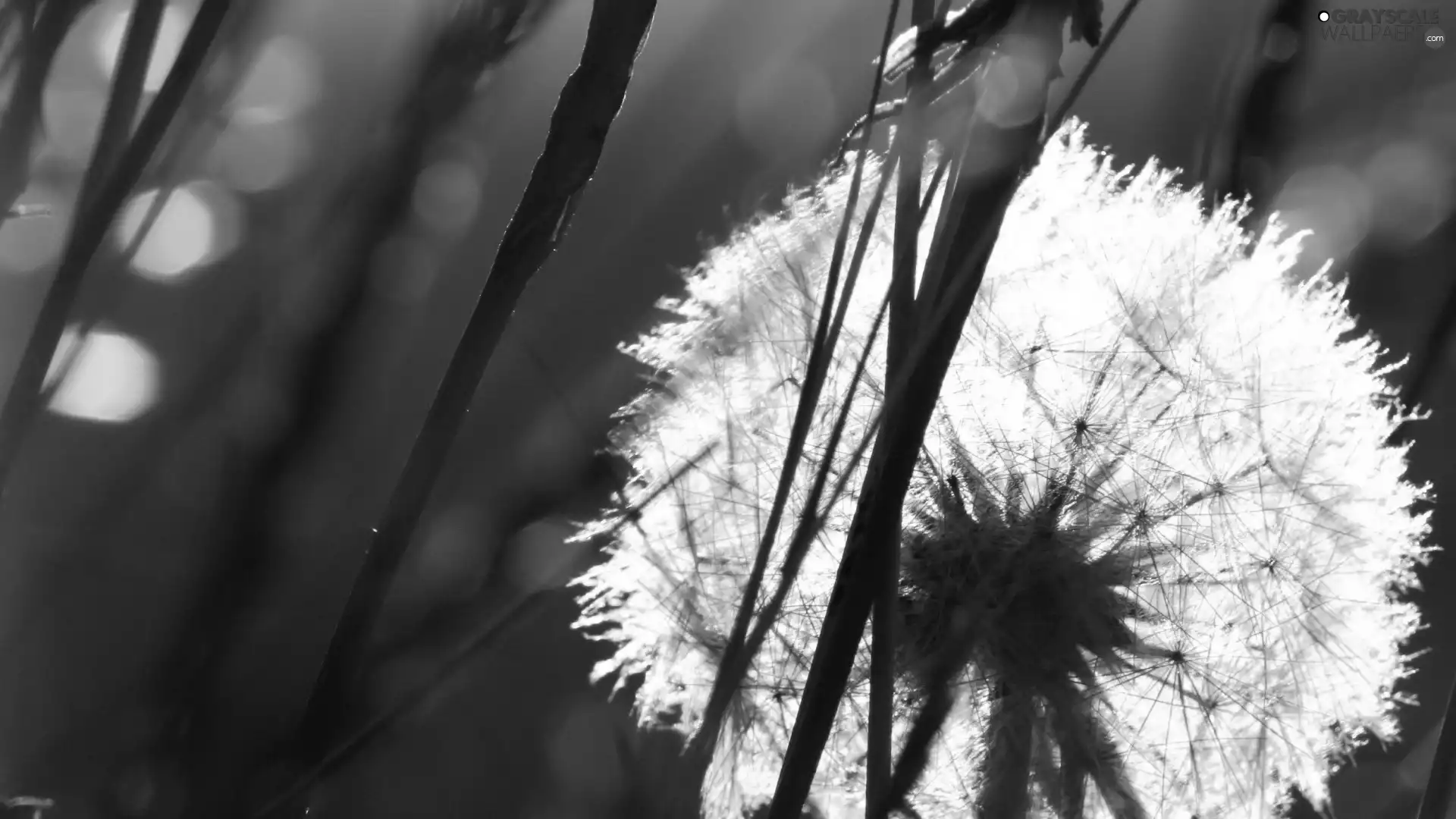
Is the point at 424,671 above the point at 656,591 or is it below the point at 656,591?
below

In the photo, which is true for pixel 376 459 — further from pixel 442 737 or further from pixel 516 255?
pixel 442 737

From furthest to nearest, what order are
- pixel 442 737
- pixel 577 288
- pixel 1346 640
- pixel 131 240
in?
pixel 442 737
pixel 1346 640
pixel 577 288
pixel 131 240

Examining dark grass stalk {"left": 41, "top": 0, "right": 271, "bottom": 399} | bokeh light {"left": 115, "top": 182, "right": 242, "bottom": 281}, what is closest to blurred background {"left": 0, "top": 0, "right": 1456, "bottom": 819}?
dark grass stalk {"left": 41, "top": 0, "right": 271, "bottom": 399}

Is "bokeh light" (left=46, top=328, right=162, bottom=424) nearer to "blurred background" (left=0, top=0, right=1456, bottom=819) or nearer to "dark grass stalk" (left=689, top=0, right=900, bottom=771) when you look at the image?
"blurred background" (left=0, top=0, right=1456, bottom=819)

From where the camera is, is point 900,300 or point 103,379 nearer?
point 900,300

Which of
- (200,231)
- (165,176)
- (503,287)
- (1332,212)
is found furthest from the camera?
(200,231)

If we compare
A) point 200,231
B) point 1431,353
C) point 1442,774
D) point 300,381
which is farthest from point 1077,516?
point 200,231

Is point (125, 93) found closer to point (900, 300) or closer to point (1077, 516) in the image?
point (900, 300)

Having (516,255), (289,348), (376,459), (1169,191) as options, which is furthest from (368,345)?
(1169,191)
